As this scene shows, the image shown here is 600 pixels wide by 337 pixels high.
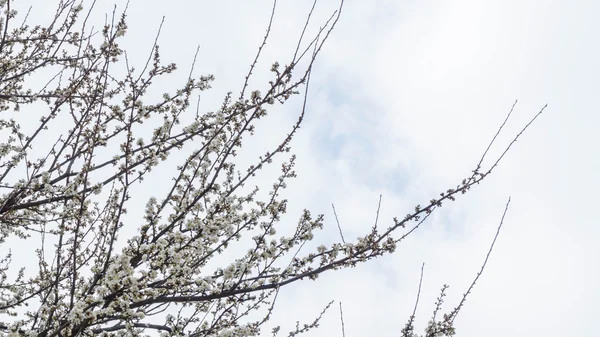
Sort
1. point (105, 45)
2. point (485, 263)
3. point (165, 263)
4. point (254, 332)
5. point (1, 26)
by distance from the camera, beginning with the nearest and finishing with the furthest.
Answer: point (485, 263)
point (165, 263)
point (254, 332)
point (105, 45)
point (1, 26)

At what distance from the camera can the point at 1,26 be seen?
17.3 feet

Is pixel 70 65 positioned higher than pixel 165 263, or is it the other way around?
pixel 70 65

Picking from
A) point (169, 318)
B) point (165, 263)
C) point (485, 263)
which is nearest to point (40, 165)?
point (165, 263)

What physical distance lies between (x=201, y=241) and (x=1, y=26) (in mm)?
3796

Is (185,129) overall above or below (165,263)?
above

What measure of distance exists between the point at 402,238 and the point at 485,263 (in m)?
0.63

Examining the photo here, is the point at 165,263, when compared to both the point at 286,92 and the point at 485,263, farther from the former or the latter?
the point at 485,263

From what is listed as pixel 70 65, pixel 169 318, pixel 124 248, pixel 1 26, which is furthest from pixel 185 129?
pixel 1 26

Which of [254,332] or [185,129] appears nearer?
[254,332]

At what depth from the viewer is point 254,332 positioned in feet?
12.8

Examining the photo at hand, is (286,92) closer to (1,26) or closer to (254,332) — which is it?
(254,332)

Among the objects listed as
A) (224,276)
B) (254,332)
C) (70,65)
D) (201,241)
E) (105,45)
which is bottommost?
(254,332)

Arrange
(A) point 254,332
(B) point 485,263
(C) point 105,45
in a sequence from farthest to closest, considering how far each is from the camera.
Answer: (C) point 105,45
(A) point 254,332
(B) point 485,263

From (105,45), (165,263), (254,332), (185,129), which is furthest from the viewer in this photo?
(105,45)
